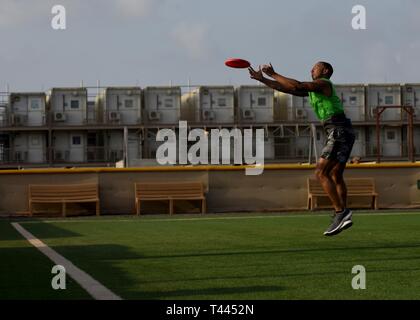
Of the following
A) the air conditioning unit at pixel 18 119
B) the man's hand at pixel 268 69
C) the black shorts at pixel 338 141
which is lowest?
the black shorts at pixel 338 141

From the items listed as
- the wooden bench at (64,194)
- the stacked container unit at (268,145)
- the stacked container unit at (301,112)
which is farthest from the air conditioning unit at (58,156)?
the wooden bench at (64,194)

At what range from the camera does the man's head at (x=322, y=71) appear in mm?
11516

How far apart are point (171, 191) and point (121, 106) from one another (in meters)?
46.3

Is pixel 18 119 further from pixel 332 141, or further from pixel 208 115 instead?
pixel 332 141

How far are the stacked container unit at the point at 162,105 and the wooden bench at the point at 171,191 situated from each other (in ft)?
150

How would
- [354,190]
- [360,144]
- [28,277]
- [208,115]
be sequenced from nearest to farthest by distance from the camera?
[28,277]
[354,190]
[208,115]
[360,144]

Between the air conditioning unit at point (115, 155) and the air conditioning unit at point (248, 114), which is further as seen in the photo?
the air conditioning unit at point (248, 114)

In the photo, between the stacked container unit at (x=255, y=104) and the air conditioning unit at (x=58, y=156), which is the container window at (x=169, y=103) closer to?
the stacked container unit at (x=255, y=104)

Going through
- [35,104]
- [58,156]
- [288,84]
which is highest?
[35,104]

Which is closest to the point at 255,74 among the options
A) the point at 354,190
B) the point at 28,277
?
the point at 28,277

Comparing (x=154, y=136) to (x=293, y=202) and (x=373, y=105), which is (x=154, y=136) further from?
(x=293, y=202)

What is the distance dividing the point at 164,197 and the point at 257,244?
1437 centimetres

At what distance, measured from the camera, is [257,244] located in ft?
42.4

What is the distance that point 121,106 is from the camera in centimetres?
7288
